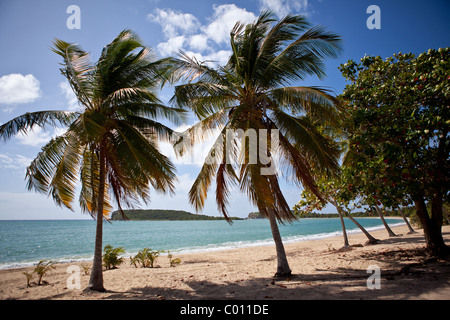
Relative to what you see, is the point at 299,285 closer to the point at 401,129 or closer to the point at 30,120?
the point at 401,129

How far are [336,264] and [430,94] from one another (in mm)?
5881

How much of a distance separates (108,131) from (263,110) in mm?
4463

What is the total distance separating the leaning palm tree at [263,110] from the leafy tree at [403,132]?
883 mm

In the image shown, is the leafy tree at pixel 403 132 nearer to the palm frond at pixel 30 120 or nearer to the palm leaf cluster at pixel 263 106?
the palm leaf cluster at pixel 263 106

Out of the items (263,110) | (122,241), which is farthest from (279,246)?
(122,241)

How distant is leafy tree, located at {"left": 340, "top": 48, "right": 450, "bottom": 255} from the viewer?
5.61 meters

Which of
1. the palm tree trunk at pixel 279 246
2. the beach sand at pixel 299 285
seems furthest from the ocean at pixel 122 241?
the beach sand at pixel 299 285

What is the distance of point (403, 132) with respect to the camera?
580 cm

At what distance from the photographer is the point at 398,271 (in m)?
6.17

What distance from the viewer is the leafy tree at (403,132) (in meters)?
5.61

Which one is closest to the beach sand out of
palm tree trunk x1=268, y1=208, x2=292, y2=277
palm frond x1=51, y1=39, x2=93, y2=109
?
palm tree trunk x1=268, y1=208, x2=292, y2=277

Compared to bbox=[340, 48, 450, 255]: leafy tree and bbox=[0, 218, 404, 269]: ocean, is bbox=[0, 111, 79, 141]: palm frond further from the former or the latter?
bbox=[340, 48, 450, 255]: leafy tree

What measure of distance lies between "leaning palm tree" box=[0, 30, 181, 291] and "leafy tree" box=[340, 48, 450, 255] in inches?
209
